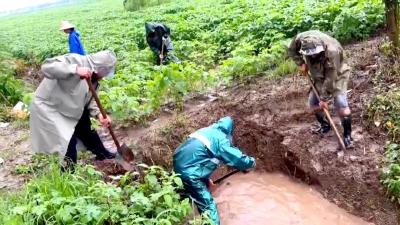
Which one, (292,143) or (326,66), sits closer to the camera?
(326,66)

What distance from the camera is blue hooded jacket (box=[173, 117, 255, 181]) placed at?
4.51 meters

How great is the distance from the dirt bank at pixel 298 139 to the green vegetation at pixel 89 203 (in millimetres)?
1386

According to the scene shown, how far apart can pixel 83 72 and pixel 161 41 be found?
15.4ft

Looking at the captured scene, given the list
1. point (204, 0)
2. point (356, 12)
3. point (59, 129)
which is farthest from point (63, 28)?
point (204, 0)

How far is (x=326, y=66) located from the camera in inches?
194

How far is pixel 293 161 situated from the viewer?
18.3 feet

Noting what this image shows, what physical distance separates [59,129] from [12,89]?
175 inches

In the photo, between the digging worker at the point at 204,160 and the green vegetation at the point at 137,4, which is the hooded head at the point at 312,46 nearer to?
the digging worker at the point at 204,160

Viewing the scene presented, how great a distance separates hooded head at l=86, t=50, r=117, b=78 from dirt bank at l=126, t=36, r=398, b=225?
131 centimetres

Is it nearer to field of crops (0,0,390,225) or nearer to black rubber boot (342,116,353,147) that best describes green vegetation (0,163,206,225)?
field of crops (0,0,390,225)

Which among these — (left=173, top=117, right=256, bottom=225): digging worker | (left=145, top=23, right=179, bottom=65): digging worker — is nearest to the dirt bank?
(left=173, top=117, right=256, bottom=225): digging worker

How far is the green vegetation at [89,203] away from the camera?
12.5 feet

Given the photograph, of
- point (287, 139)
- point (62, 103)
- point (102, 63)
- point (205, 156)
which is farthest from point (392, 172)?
point (62, 103)

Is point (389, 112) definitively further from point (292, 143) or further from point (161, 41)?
point (161, 41)
